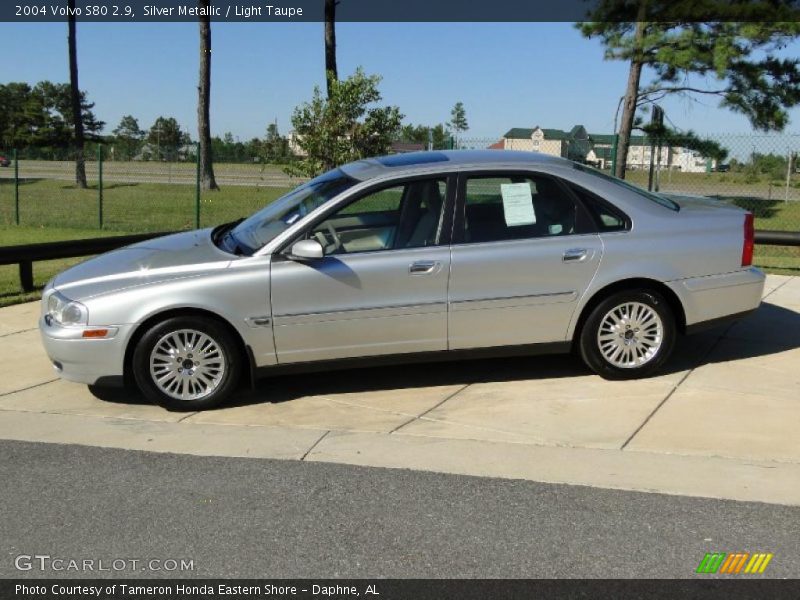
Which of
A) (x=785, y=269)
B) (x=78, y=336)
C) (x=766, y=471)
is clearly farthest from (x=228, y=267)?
(x=785, y=269)

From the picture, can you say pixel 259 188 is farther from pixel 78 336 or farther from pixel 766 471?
pixel 766 471

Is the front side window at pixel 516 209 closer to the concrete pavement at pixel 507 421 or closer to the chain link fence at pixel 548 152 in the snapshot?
the concrete pavement at pixel 507 421

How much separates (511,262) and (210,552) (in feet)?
9.92

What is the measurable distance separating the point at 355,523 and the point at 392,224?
264 cm

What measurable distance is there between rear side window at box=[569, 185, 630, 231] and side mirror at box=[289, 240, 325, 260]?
A: 192 cm

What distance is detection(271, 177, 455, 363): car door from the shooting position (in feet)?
19.0

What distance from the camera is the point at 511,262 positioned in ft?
19.5

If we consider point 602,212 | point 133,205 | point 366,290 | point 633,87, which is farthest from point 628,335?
point 133,205

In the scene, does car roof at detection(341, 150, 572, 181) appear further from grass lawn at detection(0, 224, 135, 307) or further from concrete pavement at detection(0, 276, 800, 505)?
grass lawn at detection(0, 224, 135, 307)

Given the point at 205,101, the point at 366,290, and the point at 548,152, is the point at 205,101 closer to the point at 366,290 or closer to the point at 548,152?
the point at 548,152

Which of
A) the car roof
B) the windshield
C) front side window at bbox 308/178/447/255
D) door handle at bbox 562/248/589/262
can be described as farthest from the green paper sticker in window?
the windshield

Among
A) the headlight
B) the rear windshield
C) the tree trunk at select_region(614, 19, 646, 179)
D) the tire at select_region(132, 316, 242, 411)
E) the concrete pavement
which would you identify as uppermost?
the tree trunk at select_region(614, 19, 646, 179)

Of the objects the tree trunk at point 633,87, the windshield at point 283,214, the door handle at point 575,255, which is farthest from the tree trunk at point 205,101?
the door handle at point 575,255

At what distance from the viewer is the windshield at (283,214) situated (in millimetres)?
6082
